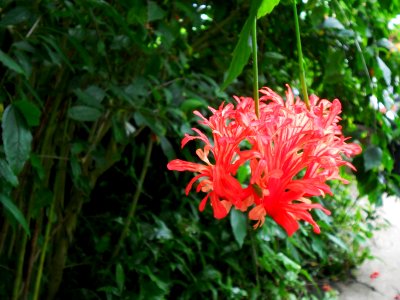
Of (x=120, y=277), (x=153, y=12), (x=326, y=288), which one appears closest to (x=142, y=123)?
(x=153, y=12)

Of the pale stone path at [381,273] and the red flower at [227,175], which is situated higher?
the red flower at [227,175]

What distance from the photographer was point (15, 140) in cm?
76

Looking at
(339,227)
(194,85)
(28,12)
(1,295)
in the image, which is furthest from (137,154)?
(339,227)

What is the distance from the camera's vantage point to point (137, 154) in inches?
71.7

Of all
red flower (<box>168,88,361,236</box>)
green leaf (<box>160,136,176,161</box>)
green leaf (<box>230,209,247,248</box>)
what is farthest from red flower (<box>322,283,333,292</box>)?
red flower (<box>168,88,361,236</box>)

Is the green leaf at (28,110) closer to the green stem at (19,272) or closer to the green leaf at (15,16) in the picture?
the green leaf at (15,16)

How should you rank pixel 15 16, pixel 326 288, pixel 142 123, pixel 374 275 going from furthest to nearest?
pixel 374 275 < pixel 326 288 < pixel 142 123 < pixel 15 16

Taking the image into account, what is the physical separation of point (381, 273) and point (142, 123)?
1.94 metres

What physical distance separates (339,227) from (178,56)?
55.7 inches

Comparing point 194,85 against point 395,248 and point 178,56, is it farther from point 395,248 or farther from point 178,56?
point 395,248

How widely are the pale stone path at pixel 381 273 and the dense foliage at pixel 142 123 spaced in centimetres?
42

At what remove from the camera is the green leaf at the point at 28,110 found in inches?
30.3

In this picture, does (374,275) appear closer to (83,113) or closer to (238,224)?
(238,224)

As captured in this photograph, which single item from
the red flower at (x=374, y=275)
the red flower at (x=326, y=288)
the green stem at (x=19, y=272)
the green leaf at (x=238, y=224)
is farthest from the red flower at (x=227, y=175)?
the red flower at (x=374, y=275)
